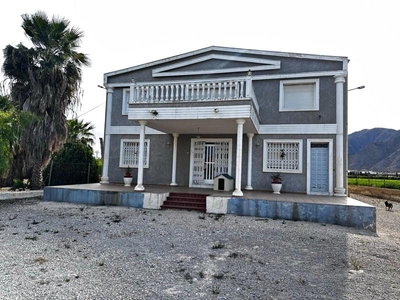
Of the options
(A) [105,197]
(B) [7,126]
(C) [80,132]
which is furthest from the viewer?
(C) [80,132]

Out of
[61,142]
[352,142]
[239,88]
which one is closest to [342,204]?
[239,88]

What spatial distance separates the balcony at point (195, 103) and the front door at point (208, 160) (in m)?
2.20

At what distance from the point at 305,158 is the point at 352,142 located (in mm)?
108630

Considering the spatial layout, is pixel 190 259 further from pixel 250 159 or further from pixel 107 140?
pixel 107 140

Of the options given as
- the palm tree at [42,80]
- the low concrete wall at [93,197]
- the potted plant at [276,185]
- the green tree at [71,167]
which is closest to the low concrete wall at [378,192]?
the potted plant at [276,185]

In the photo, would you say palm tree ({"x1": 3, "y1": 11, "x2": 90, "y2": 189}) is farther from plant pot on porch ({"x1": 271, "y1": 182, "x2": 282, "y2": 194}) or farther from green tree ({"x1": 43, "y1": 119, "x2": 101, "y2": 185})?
plant pot on porch ({"x1": 271, "y1": 182, "x2": 282, "y2": 194})

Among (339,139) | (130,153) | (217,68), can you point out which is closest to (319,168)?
(339,139)

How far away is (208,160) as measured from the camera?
1322 cm

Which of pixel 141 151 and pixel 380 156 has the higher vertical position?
pixel 380 156

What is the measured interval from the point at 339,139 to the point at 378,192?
10.3m

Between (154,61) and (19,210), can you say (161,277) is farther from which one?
(154,61)

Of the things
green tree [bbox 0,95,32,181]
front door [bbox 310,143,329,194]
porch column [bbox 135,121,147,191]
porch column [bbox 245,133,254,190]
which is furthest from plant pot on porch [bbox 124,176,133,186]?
front door [bbox 310,143,329,194]

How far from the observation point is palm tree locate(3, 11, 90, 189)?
13.2 m

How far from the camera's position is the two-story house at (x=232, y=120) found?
1006cm
